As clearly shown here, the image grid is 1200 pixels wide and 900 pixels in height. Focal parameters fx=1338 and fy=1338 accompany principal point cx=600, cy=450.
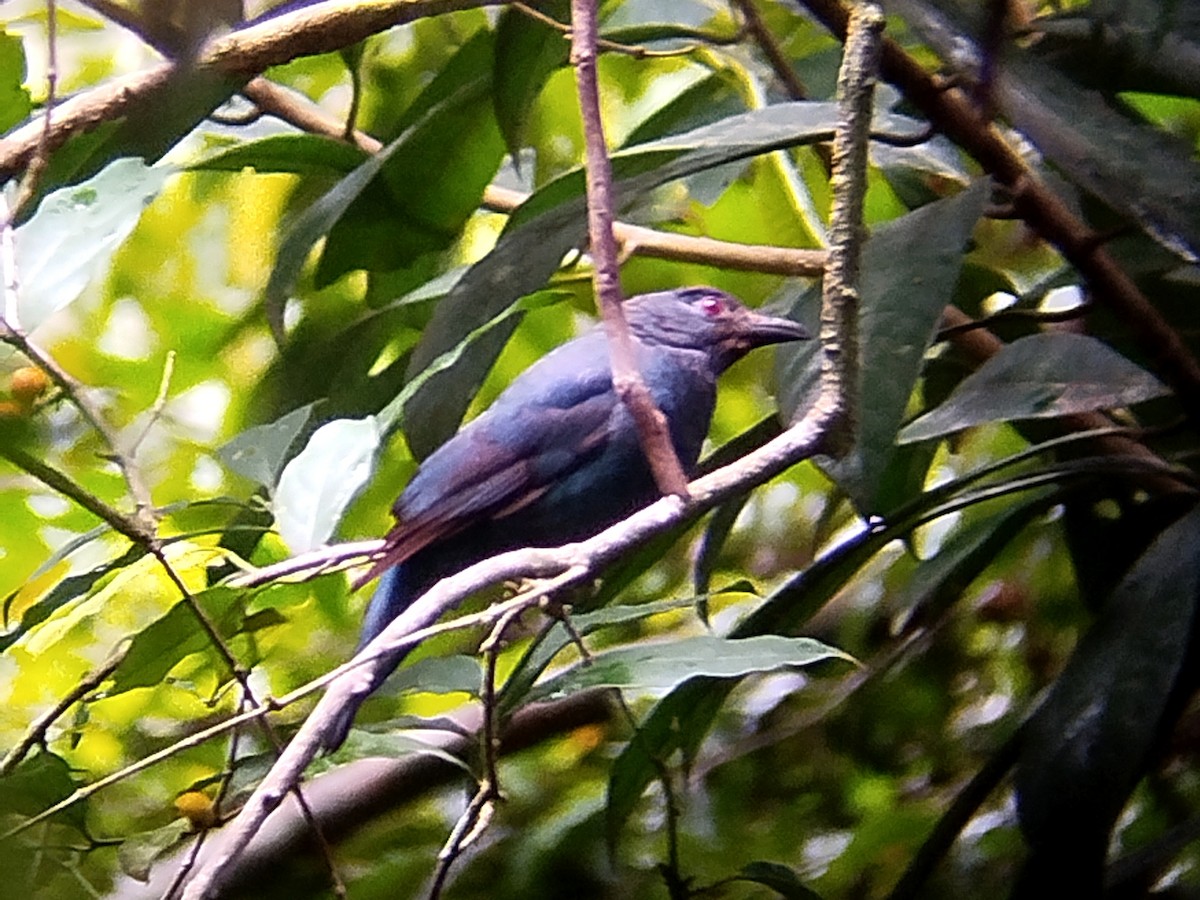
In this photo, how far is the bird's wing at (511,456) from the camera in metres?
1.10

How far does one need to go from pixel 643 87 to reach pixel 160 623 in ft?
3.33

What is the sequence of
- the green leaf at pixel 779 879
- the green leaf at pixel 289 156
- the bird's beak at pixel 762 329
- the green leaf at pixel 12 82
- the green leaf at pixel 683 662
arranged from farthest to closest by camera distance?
1. the bird's beak at pixel 762 329
2. the green leaf at pixel 289 156
3. the green leaf at pixel 779 879
4. the green leaf at pixel 12 82
5. the green leaf at pixel 683 662

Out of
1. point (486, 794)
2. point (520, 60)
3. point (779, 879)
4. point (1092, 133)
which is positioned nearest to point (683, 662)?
point (486, 794)

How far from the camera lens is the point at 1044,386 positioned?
0.89 meters

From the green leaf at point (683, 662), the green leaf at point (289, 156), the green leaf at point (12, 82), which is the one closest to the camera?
the green leaf at point (683, 662)

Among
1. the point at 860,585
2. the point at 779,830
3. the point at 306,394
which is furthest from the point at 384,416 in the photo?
the point at 860,585

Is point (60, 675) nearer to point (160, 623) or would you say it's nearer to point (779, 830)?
point (160, 623)

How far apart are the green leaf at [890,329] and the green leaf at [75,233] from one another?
41 centimetres

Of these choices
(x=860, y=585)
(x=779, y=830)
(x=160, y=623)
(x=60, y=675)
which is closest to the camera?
(x=160, y=623)

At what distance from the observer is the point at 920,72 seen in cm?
88

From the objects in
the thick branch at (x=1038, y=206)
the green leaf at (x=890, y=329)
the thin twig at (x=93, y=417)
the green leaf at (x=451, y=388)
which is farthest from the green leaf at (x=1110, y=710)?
the thin twig at (x=93, y=417)

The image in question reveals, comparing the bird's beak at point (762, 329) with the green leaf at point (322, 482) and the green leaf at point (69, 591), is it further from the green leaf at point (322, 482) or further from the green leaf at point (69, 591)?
the green leaf at point (69, 591)

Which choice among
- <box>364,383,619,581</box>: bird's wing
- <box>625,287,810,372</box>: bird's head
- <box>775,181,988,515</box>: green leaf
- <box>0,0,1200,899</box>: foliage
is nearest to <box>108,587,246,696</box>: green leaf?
<box>0,0,1200,899</box>: foliage

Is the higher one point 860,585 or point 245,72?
point 245,72
